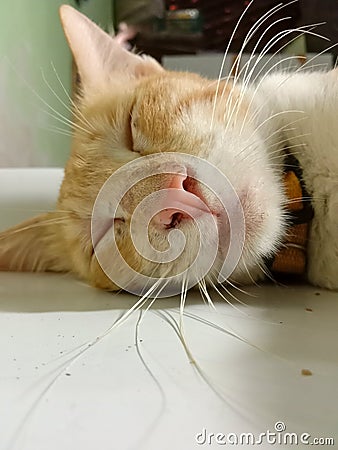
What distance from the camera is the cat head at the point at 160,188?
0.82 metres

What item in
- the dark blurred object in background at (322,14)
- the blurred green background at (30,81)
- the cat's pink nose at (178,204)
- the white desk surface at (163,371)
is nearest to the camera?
the white desk surface at (163,371)

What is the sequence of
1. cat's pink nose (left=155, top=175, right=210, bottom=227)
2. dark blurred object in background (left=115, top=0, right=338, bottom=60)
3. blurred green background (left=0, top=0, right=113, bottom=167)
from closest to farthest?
cat's pink nose (left=155, top=175, right=210, bottom=227), blurred green background (left=0, top=0, right=113, bottom=167), dark blurred object in background (left=115, top=0, right=338, bottom=60)

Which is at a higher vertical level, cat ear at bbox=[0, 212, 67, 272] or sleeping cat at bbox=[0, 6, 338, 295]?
sleeping cat at bbox=[0, 6, 338, 295]

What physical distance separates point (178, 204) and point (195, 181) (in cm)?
4

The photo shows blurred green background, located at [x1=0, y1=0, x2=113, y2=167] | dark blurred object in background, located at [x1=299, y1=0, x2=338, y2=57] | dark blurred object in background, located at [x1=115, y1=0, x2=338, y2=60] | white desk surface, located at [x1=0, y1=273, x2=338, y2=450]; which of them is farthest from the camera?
dark blurred object in background, located at [x1=115, y1=0, x2=338, y2=60]

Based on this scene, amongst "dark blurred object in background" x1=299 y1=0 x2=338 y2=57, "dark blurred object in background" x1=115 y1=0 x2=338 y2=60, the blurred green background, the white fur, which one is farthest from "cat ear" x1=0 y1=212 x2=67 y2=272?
"dark blurred object in background" x1=115 y1=0 x2=338 y2=60

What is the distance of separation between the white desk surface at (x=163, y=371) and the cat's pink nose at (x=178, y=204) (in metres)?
0.13

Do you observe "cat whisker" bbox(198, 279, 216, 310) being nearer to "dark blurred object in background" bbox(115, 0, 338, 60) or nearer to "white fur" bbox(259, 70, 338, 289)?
"white fur" bbox(259, 70, 338, 289)

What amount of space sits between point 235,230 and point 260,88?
0.30 metres

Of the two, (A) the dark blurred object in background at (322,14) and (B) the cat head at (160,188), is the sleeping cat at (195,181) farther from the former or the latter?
(A) the dark blurred object in background at (322,14)

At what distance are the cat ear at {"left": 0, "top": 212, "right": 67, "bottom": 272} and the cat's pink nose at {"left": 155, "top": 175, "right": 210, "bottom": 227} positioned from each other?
342mm

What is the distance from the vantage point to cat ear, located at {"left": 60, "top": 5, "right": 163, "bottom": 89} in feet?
3.66

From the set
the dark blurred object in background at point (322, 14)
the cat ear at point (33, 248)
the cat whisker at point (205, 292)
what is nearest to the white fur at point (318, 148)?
the cat whisker at point (205, 292)

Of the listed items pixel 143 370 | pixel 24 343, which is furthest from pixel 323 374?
pixel 24 343
